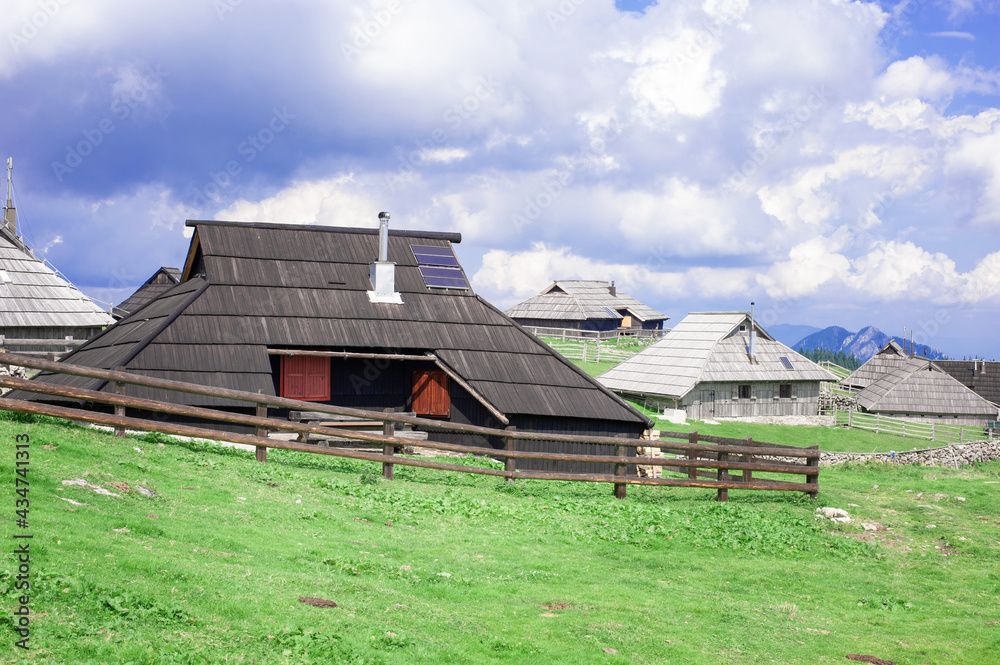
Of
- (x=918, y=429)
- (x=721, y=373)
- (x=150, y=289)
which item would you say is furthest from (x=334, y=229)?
(x=150, y=289)

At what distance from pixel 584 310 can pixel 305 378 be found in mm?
52286

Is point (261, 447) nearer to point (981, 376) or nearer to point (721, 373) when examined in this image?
point (721, 373)

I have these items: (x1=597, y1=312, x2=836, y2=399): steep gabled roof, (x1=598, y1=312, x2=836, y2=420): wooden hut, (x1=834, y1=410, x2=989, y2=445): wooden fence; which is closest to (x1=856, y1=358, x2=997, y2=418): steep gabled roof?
(x1=834, y1=410, x2=989, y2=445): wooden fence

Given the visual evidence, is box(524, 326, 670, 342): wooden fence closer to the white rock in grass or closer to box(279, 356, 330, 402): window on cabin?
box(279, 356, 330, 402): window on cabin

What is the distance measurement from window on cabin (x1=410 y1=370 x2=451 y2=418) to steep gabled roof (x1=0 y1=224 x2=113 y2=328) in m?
17.9

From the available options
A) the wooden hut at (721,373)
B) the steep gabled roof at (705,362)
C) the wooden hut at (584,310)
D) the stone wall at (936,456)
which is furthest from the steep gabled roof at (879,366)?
the stone wall at (936,456)

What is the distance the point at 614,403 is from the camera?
22.6 meters

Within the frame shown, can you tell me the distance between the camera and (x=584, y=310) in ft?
239

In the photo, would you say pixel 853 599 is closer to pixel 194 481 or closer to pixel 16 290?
pixel 194 481

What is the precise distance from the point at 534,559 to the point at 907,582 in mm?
5314

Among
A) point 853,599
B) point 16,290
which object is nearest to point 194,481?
point 853,599

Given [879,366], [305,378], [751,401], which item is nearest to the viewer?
[305,378]

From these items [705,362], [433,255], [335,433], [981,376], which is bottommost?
[335,433]

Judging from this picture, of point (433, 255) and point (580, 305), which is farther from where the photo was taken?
point (580, 305)
